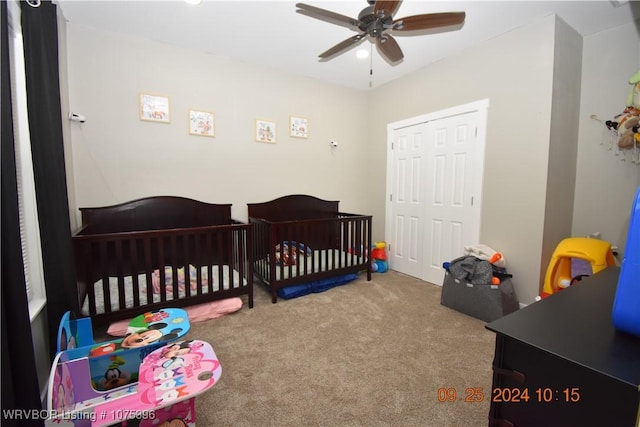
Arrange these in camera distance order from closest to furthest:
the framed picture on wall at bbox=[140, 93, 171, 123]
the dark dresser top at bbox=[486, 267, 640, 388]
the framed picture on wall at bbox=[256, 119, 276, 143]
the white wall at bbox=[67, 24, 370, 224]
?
the dark dresser top at bbox=[486, 267, 640, 388] → the white wall at bbox=[67, 24, 370, 224] → the framed picture on wall at bbox=[140, 93, 171, 123] → the framed picture on wall at bbox=[256, 119, 276, 143]

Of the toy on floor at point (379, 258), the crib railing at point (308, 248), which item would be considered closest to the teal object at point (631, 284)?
the crib railing at point (308, 248)

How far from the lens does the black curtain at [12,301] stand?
81cm

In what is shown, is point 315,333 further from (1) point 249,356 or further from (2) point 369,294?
(2) point 369,294

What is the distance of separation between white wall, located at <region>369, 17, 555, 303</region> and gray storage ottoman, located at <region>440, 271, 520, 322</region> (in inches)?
11.9

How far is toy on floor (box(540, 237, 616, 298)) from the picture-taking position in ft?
6.85

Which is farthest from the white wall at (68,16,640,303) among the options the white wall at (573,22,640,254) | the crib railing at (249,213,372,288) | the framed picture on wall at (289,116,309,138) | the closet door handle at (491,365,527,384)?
the closet door handle at (491,365,527,384)

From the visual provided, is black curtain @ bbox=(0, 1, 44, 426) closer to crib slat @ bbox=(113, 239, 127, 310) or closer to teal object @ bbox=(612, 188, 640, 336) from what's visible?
crib slat @ bbox=(113, 239, 127, 310)

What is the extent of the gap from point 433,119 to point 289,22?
5.71 feet

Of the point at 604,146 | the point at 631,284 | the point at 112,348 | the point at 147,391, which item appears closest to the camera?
the point at 631,284

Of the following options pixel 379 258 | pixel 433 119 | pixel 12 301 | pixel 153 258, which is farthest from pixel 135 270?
pixel 433 119

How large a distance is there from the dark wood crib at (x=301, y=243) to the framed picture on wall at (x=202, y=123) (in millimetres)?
872

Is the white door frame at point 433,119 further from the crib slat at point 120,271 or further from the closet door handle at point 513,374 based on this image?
the crib slat at point 120,271

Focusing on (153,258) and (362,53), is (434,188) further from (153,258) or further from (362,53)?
(153,258)

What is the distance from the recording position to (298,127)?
3.41 m
